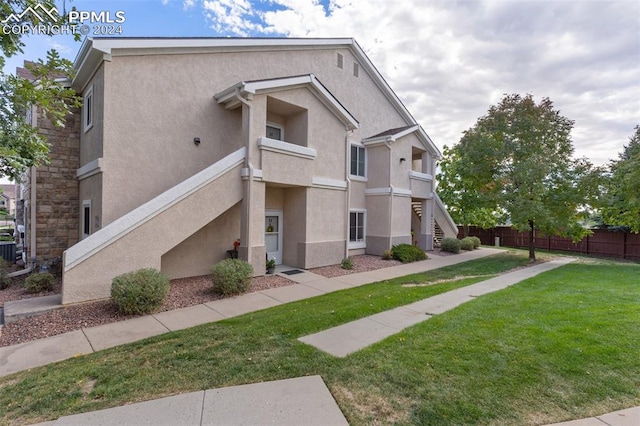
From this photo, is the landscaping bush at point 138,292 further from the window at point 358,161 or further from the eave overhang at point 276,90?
the window at point 358,161

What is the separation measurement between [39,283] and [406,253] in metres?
13.3

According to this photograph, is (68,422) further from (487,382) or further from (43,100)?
(43,100)

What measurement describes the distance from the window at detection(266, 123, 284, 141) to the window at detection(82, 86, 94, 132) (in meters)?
5.86

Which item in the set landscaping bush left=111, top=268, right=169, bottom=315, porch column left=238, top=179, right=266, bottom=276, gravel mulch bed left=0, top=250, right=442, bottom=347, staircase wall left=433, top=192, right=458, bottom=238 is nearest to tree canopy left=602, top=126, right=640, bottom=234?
staircase wall left=433, top=192, right=458, bottom=238

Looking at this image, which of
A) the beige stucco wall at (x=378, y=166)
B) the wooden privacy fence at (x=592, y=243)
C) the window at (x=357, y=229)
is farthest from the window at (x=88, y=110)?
the wooden privacy fence at (x=592, y=243)

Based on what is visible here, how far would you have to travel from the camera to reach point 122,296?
21.3 feet

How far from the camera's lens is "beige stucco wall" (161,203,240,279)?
380 inches

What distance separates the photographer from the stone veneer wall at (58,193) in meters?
10.2

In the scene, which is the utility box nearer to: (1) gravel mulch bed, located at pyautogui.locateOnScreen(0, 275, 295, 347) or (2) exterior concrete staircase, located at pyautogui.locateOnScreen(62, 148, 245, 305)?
(1) gravel mulch bed, located at pyautogui.locateOnScreen(0, 275, 295, 347)

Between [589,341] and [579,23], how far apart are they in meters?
9.58

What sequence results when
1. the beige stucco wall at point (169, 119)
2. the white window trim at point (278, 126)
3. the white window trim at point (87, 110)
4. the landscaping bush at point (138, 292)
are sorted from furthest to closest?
1. the white window trim at point (278, 126)
2. the white window trim at point (87, 110)
3. the beige stucco wall at point (169, 119)
4. the landscaping bush at point (138, 292)

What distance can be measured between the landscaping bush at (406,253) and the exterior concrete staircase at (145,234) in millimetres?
8266

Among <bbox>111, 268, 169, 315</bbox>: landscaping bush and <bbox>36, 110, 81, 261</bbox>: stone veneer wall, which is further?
<bbox>36, 110, 81, 261</bbox>: stone veneer wall

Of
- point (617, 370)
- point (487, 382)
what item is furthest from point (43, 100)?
point (617, 370)
